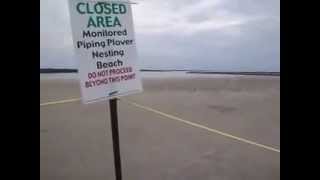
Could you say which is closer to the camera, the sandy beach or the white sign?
the white sign

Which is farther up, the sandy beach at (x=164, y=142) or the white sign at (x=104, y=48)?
the white sign at (x=104, y=48)

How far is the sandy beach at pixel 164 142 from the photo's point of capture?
4375 mm

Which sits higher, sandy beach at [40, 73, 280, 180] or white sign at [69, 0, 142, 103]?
white sign at [69, 0, 142, 103]

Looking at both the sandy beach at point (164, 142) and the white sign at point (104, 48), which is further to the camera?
the sandy beach at point (164, 142)

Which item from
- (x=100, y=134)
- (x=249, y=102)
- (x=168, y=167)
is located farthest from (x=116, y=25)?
(x=249, y=102)

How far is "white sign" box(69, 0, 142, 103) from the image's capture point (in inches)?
114

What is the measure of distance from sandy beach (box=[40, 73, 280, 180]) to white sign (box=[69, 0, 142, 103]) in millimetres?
1422

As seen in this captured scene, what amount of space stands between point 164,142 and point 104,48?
2.75 metres

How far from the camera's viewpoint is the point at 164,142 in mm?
5578

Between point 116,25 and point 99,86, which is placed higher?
point 116,25

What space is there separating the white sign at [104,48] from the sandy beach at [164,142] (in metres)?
1.42
